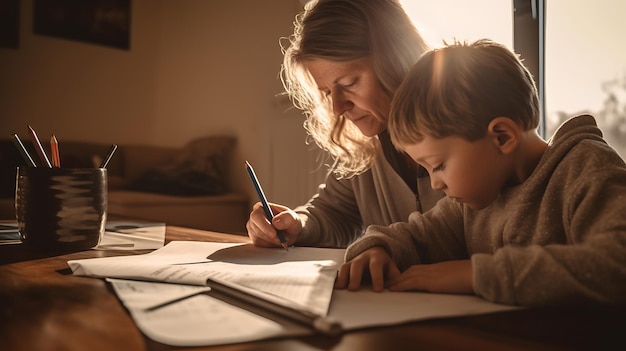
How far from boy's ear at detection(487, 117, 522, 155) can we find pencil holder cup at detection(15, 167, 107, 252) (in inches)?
23.3

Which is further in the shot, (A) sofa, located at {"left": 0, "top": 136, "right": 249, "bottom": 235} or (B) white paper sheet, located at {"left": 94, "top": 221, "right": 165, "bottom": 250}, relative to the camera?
(A) sofa, located at {"left": 0, "top": 136, "right": 249, "bottom": 235}

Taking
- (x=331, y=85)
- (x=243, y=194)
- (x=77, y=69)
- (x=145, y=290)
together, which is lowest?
(x=243, y=194)

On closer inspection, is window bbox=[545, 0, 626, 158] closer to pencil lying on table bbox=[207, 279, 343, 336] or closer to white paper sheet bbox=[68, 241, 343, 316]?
white paper sheet bbox=[68, 241, 343, 316]

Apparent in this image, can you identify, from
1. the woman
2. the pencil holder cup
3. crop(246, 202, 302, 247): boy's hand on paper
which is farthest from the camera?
the woman

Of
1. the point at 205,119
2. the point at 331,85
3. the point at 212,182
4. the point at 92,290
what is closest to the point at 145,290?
the point at 92,290

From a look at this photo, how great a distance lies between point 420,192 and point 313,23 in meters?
0.41

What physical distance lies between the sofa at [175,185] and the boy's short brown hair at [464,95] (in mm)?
2478

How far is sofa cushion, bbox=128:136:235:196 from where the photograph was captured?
3.30 m

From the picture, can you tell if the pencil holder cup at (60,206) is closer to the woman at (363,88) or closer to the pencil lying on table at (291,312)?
the woman at (363,88)

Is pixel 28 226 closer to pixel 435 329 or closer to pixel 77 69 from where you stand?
pixel 435 329

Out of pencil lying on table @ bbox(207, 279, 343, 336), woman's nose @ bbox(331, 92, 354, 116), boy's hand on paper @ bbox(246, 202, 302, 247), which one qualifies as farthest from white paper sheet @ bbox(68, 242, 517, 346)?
woman's nose @ bbox(331, 92, 354, 116)

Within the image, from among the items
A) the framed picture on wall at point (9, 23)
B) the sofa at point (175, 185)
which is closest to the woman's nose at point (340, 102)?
the sofa at point (175, 185)

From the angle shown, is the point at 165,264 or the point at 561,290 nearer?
the point at 561,290

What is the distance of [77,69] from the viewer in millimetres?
4316
